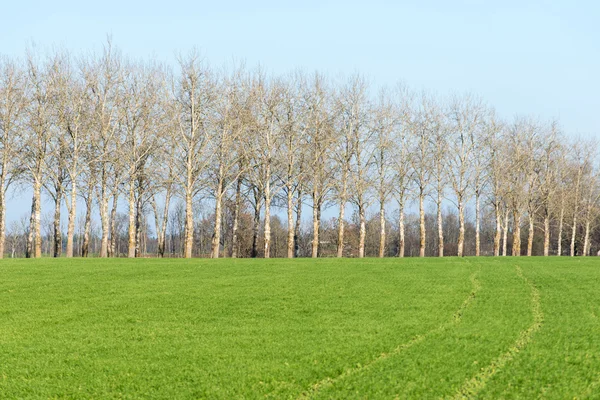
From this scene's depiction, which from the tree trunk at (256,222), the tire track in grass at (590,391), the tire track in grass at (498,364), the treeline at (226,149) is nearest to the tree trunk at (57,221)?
the treeline at (226,149)

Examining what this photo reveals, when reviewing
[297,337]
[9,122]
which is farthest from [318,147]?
[297,337]

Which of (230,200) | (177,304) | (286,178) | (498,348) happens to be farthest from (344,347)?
(230,200)

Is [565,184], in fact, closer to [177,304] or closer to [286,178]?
[286,178]

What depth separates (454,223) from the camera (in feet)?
486

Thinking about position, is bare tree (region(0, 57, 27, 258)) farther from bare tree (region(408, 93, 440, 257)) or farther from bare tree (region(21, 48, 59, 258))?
bare tree (region(408, 93, 440, 257))

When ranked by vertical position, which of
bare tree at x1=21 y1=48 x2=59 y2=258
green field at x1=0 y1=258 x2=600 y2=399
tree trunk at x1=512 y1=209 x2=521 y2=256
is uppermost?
bare tree at x1=21 y1=48 x2=59 y2=258

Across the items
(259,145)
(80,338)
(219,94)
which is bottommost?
(80,338)

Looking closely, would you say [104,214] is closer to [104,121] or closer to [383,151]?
[104,121]

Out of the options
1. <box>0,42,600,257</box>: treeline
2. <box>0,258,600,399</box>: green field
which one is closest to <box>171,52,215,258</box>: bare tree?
<box>0,42,600,257</box>: treeline

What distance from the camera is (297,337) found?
15.4 metres

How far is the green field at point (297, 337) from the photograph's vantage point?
11.4 metres

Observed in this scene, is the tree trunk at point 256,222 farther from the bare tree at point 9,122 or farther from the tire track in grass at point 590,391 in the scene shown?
the tire track in grass at point 590,391

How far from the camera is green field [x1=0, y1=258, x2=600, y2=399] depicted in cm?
1140

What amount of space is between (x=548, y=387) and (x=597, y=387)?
38.0 inches
